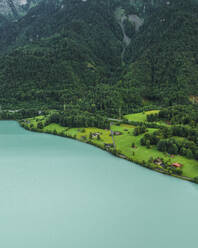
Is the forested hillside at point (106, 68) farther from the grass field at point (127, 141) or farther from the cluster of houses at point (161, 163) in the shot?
the cluster of houses at point (161, 163)

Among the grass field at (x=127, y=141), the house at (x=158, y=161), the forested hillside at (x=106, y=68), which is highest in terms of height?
the forested hillside at (x=106, y=68)

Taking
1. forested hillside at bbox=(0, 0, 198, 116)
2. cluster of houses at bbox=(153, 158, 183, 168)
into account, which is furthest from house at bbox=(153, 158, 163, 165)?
forested hillside at bbox=(0, 0, 198, 116)

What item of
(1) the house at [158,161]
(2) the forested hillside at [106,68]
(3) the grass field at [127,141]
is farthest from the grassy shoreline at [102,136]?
(2) the forested hillside at [106,68]

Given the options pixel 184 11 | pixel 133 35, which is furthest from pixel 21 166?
pixel 133 35

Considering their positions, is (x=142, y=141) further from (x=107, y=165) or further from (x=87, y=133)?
(x=87, y=133)

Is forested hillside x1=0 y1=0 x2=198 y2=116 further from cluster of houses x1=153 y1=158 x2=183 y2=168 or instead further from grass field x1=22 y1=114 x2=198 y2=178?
cluster of houses x1=153 y1=158 x2=183 y2=168
